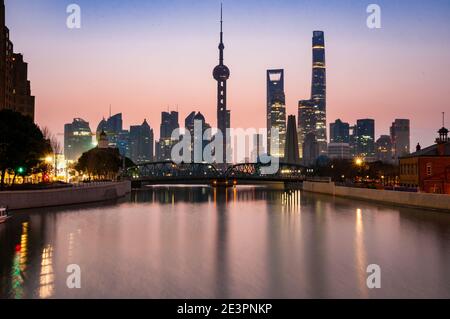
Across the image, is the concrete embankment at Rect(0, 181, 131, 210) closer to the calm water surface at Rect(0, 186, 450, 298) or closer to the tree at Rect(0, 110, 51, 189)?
the tree at Rect(0, 110, 51, 189)

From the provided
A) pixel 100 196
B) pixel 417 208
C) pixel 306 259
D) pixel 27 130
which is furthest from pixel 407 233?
pixel 100 196

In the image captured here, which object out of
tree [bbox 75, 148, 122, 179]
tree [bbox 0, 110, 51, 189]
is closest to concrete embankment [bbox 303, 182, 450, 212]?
tree [bbox 0, 110, 51, 189]

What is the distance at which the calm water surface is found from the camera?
65.6 feet

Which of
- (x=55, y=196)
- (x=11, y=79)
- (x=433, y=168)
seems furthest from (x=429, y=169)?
(x=11, y=79)

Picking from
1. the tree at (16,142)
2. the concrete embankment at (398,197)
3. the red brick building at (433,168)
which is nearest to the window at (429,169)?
the red brick building at (433,168)

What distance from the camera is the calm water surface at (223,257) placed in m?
20.0

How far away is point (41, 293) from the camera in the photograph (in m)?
19.1

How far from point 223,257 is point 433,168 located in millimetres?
45784

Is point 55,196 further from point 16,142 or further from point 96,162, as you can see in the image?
point 96,162

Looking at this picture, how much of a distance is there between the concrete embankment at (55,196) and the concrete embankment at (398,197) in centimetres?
4281

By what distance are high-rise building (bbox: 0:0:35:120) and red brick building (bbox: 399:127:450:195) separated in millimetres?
93796

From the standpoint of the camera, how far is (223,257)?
92.1 ft

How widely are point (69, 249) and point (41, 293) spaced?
37.3ft
